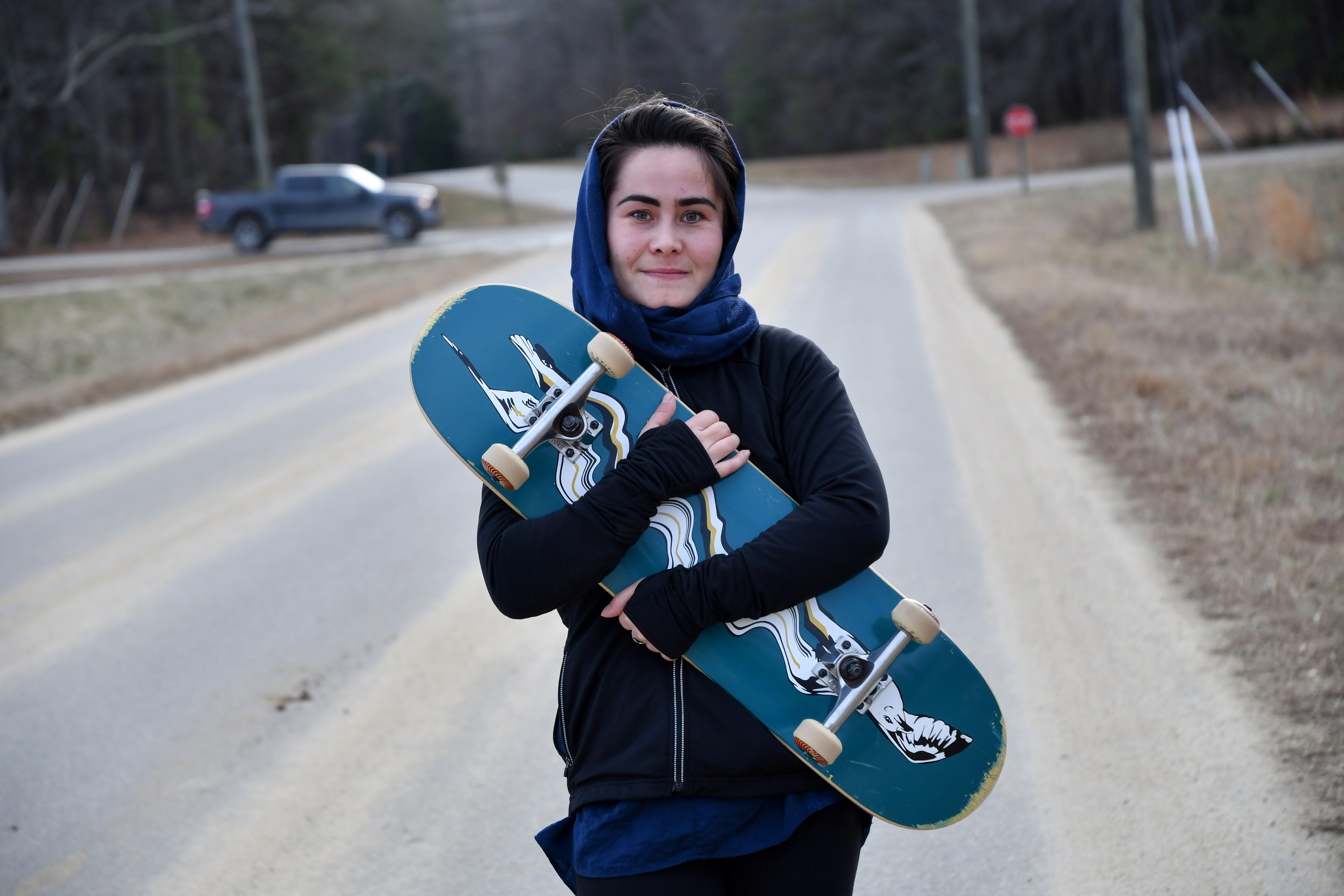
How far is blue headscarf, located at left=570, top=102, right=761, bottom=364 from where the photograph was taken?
1796 mm

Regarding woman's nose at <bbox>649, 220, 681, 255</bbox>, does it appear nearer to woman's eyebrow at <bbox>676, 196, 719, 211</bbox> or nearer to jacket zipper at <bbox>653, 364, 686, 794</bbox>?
woman's eyebrow at <bbox>676, 196, 719, 211</bbox>

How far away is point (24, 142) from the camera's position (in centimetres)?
2972

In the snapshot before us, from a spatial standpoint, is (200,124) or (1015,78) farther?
(1015,78)

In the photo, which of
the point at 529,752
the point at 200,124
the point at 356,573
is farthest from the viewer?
the point at 200,124

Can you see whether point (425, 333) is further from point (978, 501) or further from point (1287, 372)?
point (1287, 372)

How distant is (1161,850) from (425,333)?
219 centimetres

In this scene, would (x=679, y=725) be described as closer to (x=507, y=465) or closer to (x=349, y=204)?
(x=507, y=465)

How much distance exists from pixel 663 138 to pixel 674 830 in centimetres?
111

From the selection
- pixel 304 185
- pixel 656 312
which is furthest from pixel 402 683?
pixel 304 185

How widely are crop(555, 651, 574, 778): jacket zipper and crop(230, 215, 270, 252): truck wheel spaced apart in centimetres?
2323

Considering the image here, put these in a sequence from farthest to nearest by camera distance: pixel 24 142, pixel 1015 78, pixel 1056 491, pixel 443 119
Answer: pixel 443 119, pixel 1015 78, pixel 24 142, pixel 1056 491

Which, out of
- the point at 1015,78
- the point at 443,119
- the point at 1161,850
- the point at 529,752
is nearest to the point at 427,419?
the point at 529,752

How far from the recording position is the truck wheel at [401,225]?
22250mm

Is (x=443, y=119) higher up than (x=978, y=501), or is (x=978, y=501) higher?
(x=443, y=119)
